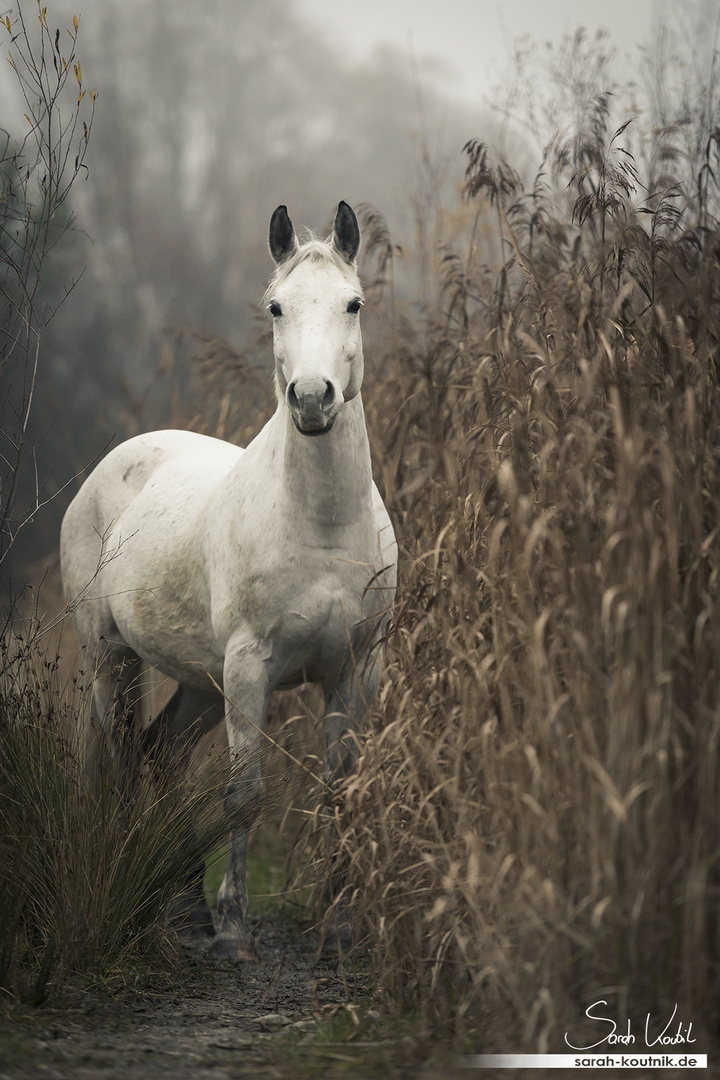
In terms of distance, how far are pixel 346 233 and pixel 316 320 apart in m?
0.58

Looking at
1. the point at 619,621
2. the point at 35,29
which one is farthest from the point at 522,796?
the point at 35,29

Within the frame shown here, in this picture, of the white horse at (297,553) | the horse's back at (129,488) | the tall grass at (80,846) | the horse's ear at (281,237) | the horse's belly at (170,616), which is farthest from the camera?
the horse's back at (129,488)

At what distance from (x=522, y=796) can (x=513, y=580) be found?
0.57m

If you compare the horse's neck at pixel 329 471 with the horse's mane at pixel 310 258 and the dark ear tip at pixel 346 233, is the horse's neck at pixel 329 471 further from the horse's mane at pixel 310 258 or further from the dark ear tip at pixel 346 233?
the dark ear tip at pixel 346 233

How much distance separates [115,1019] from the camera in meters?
2.70

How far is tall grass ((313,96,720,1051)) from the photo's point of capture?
2090 millimetres

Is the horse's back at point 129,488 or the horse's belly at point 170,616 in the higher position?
the horse's back at point 129,488

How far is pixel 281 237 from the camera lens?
11.9 ft

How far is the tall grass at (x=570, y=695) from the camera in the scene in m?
2.09

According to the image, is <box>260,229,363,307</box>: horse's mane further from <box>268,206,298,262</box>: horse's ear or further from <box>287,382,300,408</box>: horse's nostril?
<box>287,382,300,408</box>: horse's nostril
